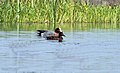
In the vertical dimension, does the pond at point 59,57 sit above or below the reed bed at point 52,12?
below

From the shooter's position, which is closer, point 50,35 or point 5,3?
point 50,35

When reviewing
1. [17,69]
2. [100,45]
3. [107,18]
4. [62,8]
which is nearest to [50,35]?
[100,45]

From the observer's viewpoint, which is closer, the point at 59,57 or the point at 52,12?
the point at 59,57

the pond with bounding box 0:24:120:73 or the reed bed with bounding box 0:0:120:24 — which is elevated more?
the reed bed with bounding box 0:0:120:24

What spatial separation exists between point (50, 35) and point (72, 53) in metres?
9.63

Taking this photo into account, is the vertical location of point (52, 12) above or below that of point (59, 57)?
above

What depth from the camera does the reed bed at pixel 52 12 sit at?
2549 inches

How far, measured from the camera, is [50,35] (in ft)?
125

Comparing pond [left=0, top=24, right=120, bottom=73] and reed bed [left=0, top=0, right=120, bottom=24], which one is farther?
reed bed [left=0, top=0, right=120, bottom=24]

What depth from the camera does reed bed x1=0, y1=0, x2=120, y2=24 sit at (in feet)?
212

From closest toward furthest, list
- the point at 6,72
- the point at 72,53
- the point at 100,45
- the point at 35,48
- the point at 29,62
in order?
the point at 6,72 → the point at 29,62 → the point at 72,53 → the point at 35,48 → the point at 100,45

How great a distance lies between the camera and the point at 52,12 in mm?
67062

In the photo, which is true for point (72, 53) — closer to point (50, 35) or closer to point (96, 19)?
point (50, 35)

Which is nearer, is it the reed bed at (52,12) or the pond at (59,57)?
the pond at (59,57)
